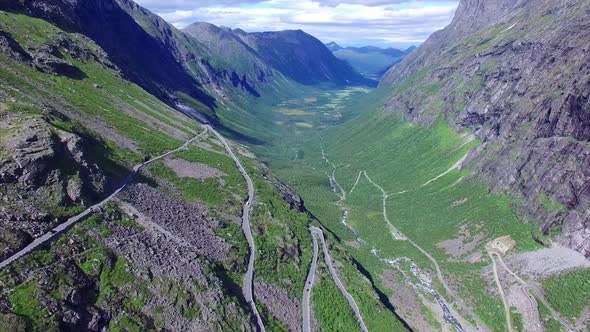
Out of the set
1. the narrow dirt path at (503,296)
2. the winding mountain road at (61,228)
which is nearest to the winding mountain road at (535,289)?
the narrow dirt path at (503,296)

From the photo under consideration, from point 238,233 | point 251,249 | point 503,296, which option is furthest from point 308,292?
point 503,296

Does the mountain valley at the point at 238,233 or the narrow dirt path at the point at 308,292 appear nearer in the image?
the mountain valley at the point at 238,233

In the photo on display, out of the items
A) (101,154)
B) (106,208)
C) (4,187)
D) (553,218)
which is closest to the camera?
(4,187)

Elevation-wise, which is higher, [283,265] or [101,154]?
[101,154]

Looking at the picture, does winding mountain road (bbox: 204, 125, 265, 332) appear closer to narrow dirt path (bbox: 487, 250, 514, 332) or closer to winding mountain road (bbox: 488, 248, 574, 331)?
narrow dirt path (bbox: 487, 250, 514, 332)

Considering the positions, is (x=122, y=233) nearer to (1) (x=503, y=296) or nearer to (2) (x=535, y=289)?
(1) (x=503, y=296)

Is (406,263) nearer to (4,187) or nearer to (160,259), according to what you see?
(160,259)

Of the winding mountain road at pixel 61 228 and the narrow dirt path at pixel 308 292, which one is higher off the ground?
the winding mountain road at pixel 61 228

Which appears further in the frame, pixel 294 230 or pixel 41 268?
pixel 294 230

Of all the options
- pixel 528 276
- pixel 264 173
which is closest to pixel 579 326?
pixel 528 276

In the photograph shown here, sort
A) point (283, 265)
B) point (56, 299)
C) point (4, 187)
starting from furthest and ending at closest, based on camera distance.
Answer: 1. point (283, 265)
2. point (4, 187)
3. point (56, 299)

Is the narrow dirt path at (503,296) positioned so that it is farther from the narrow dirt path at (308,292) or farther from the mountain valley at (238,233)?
the narrow dirt path at (308,292)
